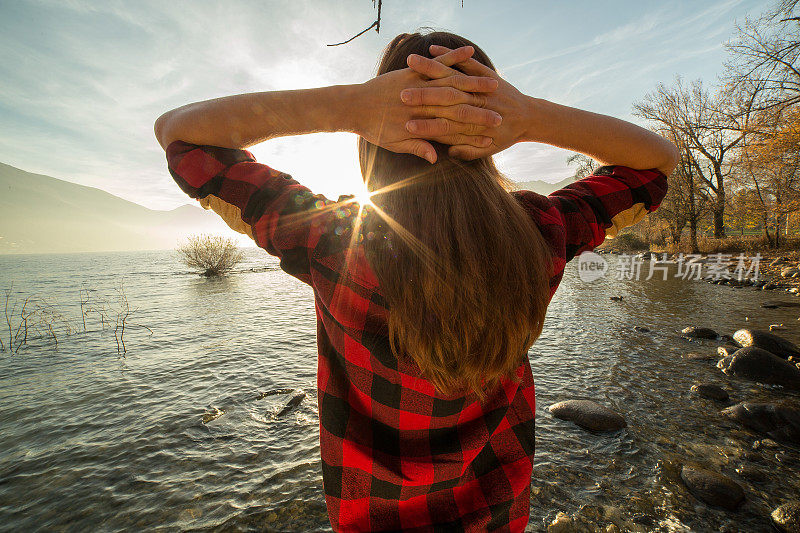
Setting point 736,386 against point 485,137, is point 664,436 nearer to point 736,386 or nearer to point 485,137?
point 736,386

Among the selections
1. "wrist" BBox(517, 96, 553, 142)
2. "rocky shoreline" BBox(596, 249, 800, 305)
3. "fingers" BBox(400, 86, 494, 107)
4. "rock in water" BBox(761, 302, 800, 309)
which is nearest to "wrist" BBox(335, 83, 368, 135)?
"fingers" BBox(400, 86, 494, 107)

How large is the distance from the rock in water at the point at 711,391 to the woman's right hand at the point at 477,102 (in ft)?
18.8

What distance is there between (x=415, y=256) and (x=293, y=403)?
15.7 ft

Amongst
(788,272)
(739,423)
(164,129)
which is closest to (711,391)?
(739,423)

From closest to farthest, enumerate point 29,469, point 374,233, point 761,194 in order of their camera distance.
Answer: point 374,233
point 29,469
point 761,194

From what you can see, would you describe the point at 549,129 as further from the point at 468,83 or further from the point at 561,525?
the point at 561,525

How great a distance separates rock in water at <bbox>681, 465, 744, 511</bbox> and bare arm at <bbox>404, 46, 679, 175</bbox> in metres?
3.27

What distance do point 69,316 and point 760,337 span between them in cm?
2005

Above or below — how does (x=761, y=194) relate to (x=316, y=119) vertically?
above

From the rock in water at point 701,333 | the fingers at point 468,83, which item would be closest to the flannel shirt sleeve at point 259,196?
the fingers at point 468,83

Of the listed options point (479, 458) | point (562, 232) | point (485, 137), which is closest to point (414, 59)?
point (485, 137)

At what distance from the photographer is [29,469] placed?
145 inches

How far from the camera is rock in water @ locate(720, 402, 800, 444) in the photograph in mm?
3666

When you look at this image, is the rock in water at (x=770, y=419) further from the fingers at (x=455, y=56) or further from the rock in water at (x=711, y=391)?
the fingers at (x=455, y=56)
